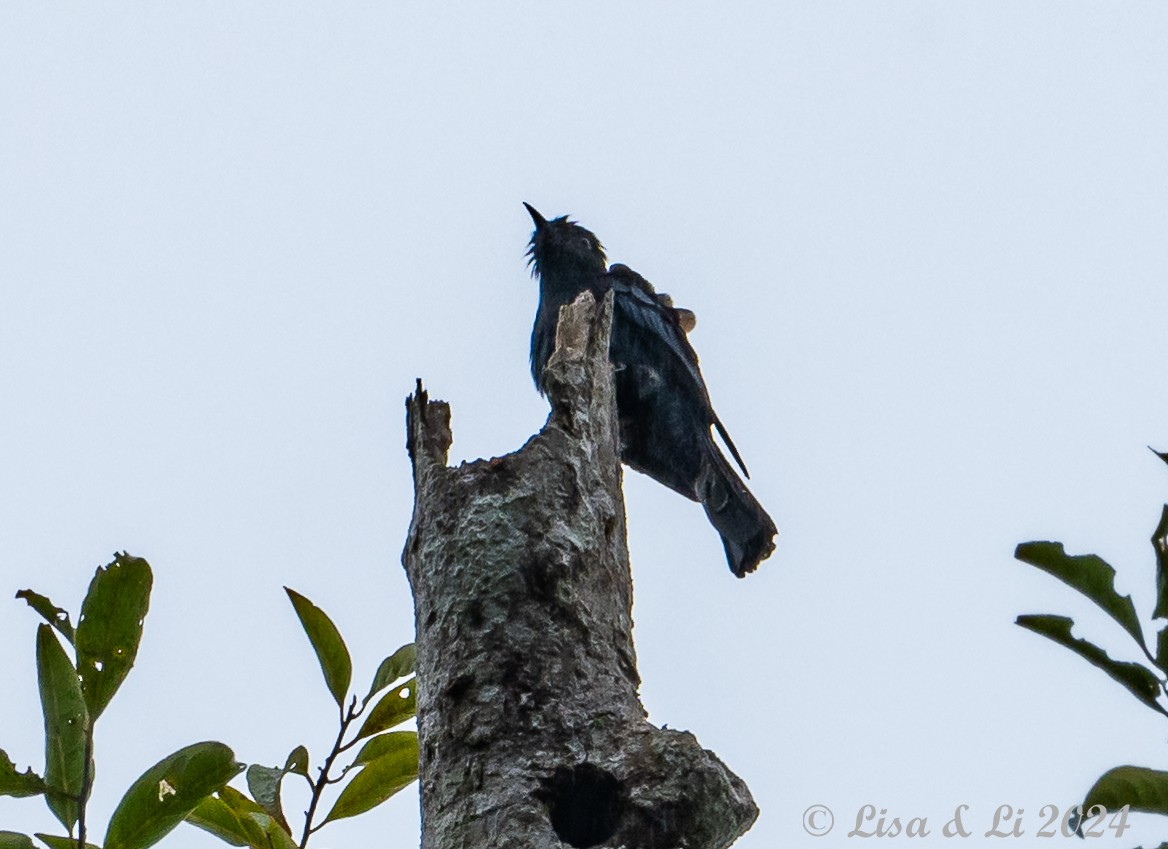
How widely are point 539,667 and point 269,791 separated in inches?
23.5

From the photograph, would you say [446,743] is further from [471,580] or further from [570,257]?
[570,257]

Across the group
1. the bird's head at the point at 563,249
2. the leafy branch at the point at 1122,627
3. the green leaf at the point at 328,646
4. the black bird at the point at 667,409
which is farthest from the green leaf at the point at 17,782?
the bird's head at the point at 563,249

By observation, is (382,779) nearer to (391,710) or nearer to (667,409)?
(391,710)

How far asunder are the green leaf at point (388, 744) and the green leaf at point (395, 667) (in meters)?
0.10

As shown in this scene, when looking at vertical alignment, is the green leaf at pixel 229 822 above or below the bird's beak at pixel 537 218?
below

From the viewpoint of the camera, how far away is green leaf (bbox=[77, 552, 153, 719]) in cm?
234

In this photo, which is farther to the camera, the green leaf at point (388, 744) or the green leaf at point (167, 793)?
the green leaf at point (388, 744)

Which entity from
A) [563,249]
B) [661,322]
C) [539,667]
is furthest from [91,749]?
[563,249]

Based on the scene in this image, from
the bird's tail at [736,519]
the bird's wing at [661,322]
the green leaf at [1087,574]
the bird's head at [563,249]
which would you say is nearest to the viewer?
the green leaf at [1087,574]

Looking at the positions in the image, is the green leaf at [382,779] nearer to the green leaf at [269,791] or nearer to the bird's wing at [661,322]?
the green leaf at [269,791]

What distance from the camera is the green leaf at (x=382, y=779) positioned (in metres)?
2.75

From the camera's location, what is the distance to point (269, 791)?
8.55ft

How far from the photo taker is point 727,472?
629 cm

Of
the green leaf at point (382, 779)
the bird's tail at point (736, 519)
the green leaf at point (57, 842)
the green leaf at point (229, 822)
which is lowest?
the green leaf at point (57, 842)
